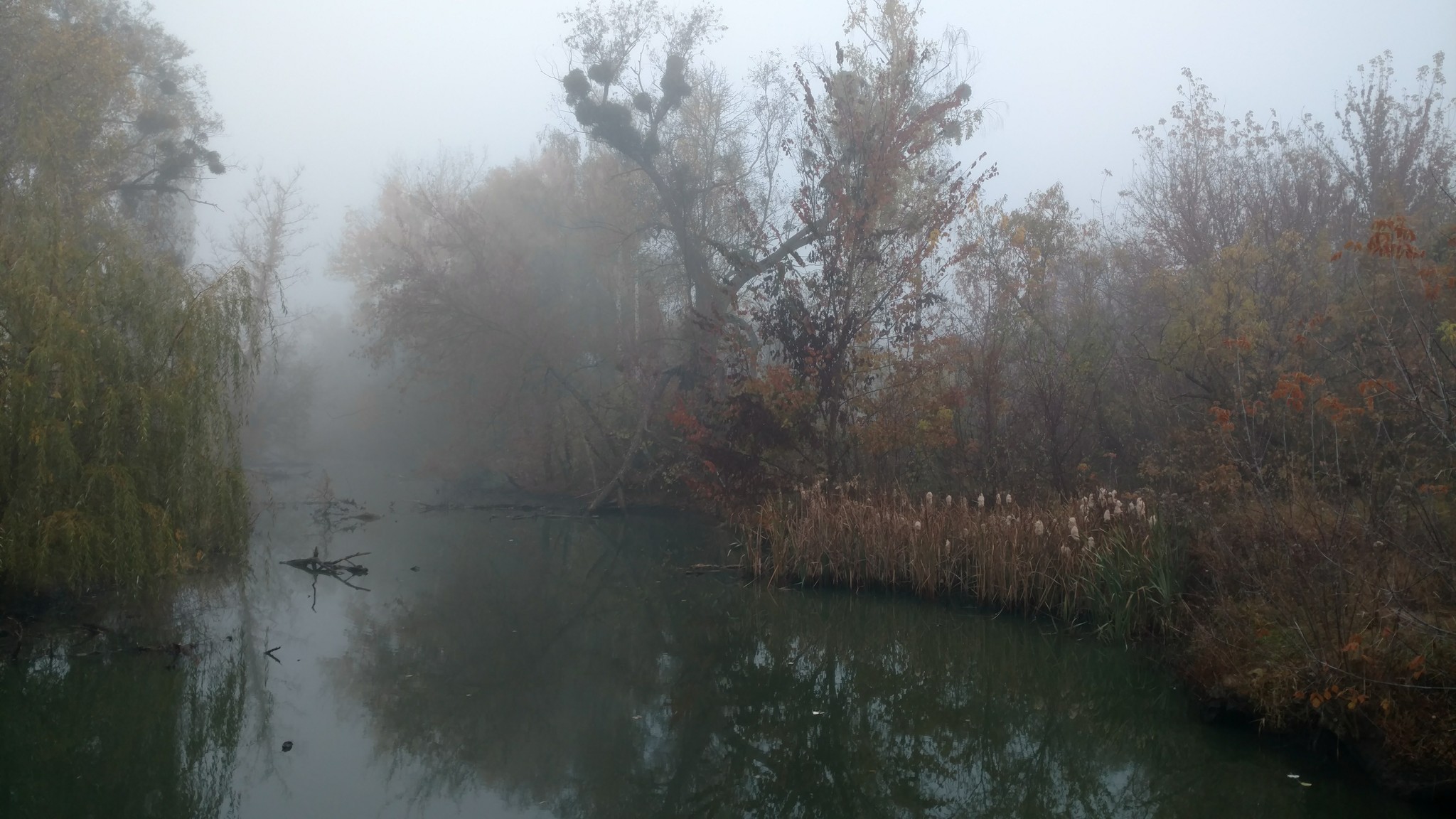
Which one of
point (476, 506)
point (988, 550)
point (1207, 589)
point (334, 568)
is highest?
point (988, 550)

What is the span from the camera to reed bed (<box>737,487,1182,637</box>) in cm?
996

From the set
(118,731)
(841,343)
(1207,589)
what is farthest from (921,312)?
(118,731)

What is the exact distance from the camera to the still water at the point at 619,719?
20.8 ft

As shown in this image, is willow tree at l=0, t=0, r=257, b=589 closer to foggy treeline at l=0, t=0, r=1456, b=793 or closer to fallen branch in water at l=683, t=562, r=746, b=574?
foggy treeline at l=0, t=0, r=1456, b=793

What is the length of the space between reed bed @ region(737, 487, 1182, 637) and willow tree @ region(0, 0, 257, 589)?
6878 mm

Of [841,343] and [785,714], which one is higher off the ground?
[841,343]

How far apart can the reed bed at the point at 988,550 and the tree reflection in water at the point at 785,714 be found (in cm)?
39

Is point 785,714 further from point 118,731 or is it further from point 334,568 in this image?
point 334,568

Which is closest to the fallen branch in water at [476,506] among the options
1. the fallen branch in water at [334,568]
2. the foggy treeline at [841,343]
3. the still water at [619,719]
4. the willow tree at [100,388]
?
the foggy treeline at [841,343]

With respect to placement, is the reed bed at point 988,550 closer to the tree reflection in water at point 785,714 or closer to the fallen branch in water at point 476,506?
the tree reflection in water at point 785,714

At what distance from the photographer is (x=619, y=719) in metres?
8.09

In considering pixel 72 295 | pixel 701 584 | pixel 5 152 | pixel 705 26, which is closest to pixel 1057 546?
pixel 701 584

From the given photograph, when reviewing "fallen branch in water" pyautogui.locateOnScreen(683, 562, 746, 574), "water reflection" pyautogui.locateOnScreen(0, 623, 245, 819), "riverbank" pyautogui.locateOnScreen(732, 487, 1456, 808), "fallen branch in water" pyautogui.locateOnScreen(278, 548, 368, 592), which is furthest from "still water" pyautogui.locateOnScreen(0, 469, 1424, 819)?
"fallen branch in water" pyautogui.locateOnScreen(683, 562, 746, 574)

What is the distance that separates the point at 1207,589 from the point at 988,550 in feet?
8.75
